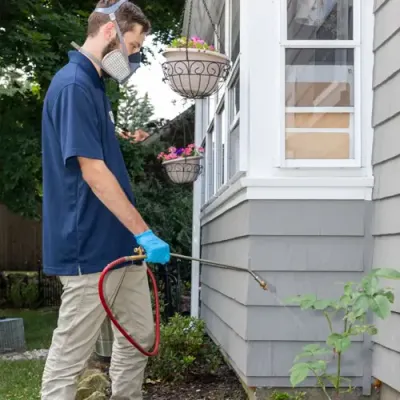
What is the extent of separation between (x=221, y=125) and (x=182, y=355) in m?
2.04

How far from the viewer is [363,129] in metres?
3.57

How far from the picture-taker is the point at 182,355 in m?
4.90

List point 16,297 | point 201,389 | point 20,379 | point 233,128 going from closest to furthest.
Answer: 1. point 201,389
2. point 233,128
3. point 20,379
4. point 16,297

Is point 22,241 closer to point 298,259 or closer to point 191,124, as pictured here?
point 191,124

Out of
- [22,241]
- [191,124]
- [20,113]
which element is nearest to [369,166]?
[20,113]

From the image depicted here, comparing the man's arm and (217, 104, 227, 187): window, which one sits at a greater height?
(217, 104, 227, 187): window

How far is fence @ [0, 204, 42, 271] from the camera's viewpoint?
566 inches

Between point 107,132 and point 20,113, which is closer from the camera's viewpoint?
point 107,132

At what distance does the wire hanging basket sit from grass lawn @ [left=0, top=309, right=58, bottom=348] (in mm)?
4157

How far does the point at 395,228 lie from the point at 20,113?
6.66 meters

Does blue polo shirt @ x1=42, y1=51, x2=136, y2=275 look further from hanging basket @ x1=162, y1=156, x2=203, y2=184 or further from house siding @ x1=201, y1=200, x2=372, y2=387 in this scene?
hanging basket @ x1=162, y1=156, x2=203, y2=184

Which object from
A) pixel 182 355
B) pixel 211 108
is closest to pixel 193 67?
pixel 182 355

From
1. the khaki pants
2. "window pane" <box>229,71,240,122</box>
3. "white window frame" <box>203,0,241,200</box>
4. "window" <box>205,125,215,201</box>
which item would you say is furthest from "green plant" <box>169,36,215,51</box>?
→ "window" <box>205,125,215,201</box>

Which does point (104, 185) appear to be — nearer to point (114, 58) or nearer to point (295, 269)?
point (114, 58)
